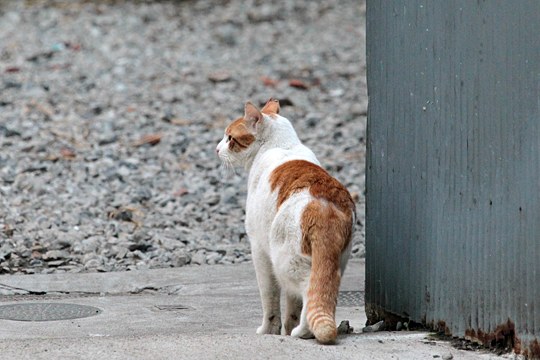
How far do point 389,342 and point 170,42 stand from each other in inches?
527

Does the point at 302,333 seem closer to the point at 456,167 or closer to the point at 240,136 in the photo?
the point at 456,167

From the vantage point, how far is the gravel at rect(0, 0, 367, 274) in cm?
889

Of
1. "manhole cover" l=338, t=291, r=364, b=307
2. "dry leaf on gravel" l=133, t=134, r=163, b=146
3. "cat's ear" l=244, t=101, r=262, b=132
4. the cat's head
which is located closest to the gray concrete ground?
"manhole cover" l=338, t=291, r=364, b=307

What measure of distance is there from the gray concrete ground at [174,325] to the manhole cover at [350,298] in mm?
61

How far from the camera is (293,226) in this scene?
5.09 meters

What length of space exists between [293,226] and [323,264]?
9.7 inches

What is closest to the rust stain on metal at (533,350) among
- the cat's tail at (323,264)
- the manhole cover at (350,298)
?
the cat's tail at (323,264)

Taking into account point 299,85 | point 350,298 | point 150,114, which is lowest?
point 350,298

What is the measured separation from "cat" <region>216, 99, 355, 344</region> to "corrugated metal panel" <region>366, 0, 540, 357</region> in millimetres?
408

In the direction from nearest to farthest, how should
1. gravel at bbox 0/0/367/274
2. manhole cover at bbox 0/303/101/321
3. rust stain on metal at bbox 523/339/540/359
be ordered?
rust stain on metal at bbox 523/339/540/359, manhole cover at bbox 0/303/101/321, gravel at bbox 0/0/367/274

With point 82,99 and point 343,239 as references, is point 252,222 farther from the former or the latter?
point 82,99

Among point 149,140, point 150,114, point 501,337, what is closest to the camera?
point 501,337

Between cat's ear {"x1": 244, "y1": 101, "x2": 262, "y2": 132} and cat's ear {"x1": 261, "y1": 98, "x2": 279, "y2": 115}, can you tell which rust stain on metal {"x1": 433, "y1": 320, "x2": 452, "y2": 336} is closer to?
cat's ear {"x1": 244, "y1": 101, "x2": 262, "y2": 132}

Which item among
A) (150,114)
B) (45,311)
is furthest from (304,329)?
(150,114)
